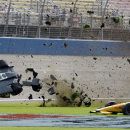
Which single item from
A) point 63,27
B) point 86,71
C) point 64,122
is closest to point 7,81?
point 64,122

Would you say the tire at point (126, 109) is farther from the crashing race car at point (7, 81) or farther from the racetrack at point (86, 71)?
the racetrack at point (86, 71)

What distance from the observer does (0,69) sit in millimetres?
7898

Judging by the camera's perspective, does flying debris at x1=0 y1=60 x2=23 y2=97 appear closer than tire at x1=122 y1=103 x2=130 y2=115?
No

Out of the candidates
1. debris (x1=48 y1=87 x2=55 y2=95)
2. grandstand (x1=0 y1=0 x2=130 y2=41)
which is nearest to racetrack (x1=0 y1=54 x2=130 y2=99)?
debris (x1=48 y1=87 x2=55 y2=95)

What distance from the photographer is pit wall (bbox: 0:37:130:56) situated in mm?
11484

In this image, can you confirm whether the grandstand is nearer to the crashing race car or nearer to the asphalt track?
the crashing race car

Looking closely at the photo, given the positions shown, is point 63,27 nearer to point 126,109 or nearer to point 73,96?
point 73,96

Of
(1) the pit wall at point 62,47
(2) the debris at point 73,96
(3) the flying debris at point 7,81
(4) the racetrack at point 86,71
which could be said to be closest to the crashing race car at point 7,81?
(3) the flying debris at point 7,81

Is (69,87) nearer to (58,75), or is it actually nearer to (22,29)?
(58,75)

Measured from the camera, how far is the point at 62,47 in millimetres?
11844

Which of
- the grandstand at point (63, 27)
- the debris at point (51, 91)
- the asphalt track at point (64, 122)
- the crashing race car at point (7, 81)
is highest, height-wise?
the grandstand at point (63, 27)

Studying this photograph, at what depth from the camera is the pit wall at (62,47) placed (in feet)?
37.7

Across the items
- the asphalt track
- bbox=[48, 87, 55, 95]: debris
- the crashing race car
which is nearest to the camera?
the asphalt track

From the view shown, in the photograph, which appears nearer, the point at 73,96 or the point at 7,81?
the point at 7,81
